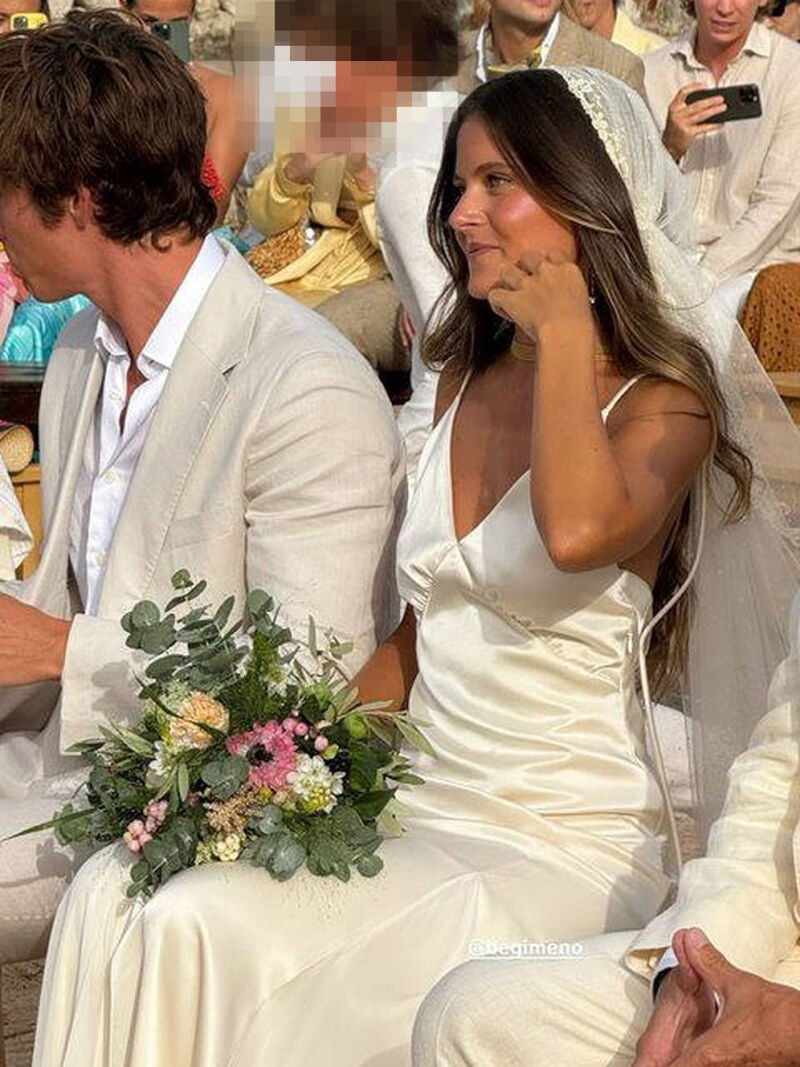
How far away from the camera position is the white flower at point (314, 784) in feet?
9.63

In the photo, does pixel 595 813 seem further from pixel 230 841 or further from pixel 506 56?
pixel 506 56

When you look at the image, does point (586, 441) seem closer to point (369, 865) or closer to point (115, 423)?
point (369, 865)

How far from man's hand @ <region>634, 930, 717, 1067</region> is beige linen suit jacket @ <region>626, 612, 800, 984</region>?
8cm

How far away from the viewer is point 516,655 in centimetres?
321

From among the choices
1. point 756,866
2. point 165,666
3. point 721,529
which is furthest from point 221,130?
A: point 756,866

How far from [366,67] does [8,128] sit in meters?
0.74

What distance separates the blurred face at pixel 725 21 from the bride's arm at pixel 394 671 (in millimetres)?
5016

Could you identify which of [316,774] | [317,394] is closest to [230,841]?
[316,774]

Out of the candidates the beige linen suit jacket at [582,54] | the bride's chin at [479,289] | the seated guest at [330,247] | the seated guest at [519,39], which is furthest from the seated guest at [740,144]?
the bride's chin at [479,289]

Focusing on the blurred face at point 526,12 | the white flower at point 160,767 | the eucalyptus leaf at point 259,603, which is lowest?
the blurred face at point 526,12

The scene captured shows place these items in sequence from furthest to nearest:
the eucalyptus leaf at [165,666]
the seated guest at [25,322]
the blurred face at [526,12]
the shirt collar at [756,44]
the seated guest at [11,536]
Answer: the shirt collar at [756,44] → the seated guest at [25,322] → the blurred face at [526,12] → the seated guest at [11,536] → the eucalyptus leaf at [165,666]

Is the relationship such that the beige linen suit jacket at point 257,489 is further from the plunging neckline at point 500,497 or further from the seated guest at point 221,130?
the seated guest at point 221,130

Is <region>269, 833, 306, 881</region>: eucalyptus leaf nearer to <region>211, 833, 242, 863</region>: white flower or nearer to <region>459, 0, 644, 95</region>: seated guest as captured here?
<region>211, 833, 242, 863</region>: white flower

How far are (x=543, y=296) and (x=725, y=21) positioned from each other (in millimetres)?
5095
